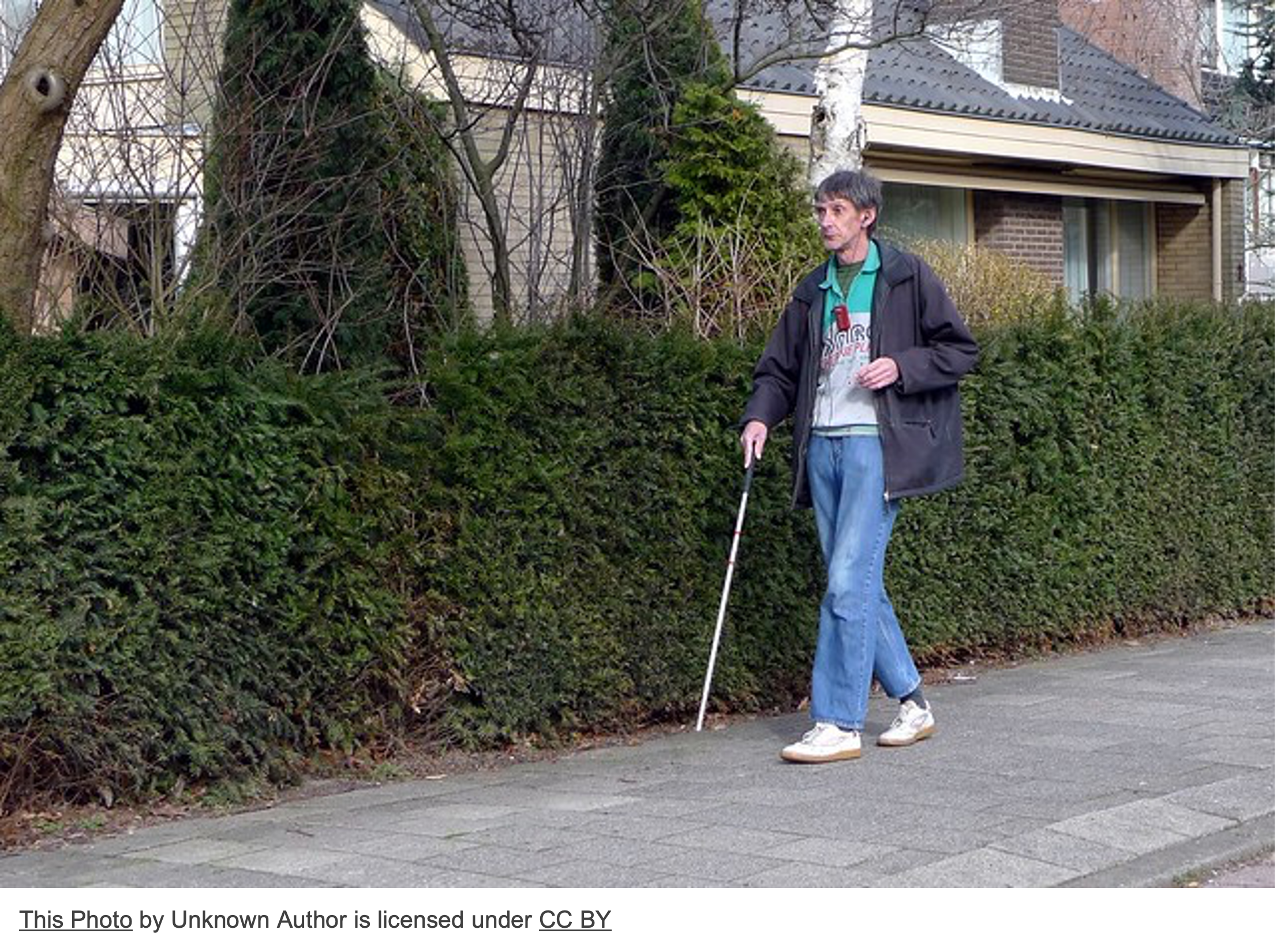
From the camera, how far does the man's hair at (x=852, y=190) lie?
7516 mm

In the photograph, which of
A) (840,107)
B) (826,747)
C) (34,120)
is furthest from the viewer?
(840,107)

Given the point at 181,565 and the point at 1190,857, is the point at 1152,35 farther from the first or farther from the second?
the point at 181,565

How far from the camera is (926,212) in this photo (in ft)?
60.8

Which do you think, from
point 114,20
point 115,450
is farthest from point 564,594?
point 114,20

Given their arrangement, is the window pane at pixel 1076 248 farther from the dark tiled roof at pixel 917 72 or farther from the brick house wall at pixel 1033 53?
the brick house wall at pixel 1033 53

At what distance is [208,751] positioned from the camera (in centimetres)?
695

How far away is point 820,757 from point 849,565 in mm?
754

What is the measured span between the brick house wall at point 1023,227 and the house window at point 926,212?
21 centimetres

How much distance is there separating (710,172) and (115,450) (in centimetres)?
573

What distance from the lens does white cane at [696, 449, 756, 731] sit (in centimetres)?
789

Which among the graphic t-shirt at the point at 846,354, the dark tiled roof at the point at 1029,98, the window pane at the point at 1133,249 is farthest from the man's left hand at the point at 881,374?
the window pane at the point at 1133,249

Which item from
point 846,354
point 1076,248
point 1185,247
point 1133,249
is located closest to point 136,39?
point 846,354

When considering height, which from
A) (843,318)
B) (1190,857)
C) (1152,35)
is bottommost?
(1190,857)

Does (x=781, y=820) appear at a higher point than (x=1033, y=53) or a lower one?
lower
